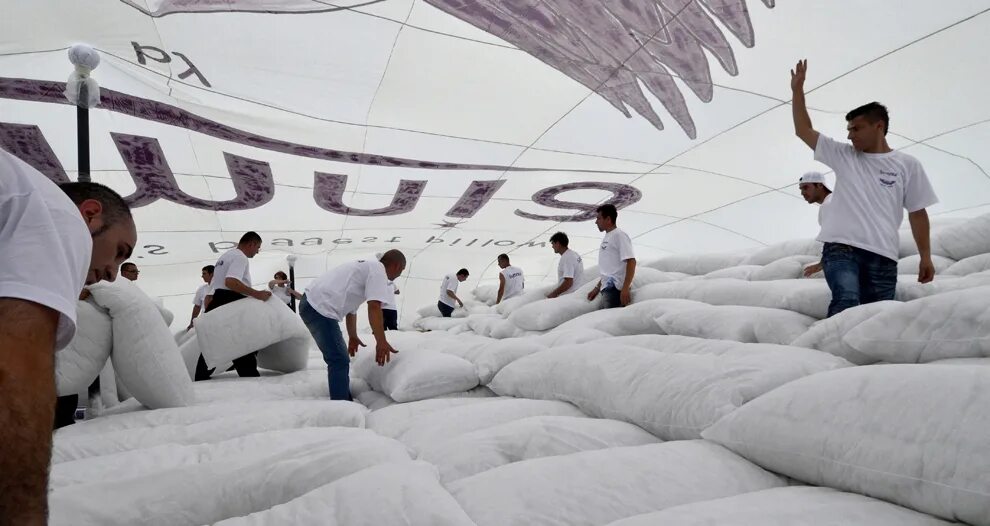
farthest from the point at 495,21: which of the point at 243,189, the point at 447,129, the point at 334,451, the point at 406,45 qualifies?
the point at 243,189

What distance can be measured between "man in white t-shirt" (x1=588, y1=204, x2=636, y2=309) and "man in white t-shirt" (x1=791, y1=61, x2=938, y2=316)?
157 cm

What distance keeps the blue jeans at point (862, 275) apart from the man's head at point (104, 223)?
236 cm

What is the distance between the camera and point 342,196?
7.03m

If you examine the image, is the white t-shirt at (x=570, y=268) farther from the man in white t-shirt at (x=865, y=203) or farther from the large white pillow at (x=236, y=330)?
the man in white t-shirt at (x=865, y=203)

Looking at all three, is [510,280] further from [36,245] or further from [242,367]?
[36,245]

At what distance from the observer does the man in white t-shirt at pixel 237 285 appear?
→ 10.9ft

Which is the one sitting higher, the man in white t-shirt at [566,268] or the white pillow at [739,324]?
the man in white t-shirt at [566,268]

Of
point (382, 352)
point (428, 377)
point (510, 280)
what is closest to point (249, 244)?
point (382, 352)

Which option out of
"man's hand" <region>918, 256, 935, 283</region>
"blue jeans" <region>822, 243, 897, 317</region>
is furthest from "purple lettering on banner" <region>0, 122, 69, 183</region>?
"man's hand" <region>918, 256, 935, 283</region>

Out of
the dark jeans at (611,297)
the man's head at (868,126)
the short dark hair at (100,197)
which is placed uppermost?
the man's head at (868,126)

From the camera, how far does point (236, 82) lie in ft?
14.7

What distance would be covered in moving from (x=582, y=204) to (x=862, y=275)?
6012mm

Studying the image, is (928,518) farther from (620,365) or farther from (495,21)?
(495,21)

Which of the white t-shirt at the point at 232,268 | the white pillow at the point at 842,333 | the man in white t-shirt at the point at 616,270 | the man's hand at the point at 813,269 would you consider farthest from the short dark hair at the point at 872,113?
the white t-shirt at the point at 232,268
